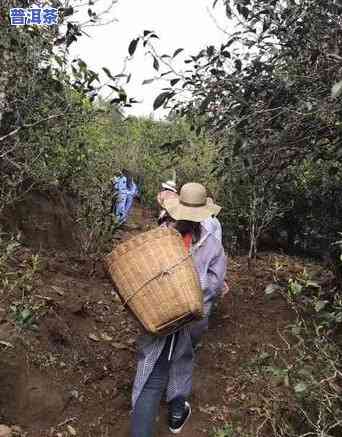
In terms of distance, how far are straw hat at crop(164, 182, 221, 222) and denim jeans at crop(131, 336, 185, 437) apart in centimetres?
70

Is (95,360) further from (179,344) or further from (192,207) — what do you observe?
(192,207)

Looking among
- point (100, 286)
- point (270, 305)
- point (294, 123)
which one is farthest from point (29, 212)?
point (294, 123)

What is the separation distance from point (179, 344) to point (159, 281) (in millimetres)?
655

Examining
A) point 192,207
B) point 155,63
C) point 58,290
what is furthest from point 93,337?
point 155,63

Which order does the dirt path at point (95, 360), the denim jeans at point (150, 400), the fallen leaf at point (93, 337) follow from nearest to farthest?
the denim jeans at point (150, 400), the dirt path at point (95, 360), the fallen leaf at point (93, 337)

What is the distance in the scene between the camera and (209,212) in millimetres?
3045

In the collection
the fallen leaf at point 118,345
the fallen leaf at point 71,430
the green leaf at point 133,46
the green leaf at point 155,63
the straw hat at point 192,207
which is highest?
the green leaf at point 133,46

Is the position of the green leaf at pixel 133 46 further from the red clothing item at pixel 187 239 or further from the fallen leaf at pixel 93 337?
the fallen leaf at pixel 93 337

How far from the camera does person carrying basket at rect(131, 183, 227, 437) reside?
2.98 metres

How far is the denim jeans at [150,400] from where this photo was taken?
9.63 feet

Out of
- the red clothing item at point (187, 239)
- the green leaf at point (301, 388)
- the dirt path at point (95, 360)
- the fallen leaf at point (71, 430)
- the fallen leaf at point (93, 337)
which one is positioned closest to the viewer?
the green leaf at point (301, 388)

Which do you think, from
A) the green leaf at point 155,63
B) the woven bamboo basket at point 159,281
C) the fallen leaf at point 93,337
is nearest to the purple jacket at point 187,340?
the woven bamboo basket at point 159,281

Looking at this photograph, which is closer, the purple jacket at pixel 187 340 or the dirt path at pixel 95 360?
the purple jacket at pixel 187 340

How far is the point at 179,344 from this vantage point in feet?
10.4
